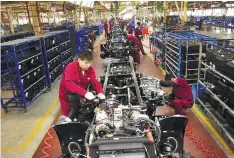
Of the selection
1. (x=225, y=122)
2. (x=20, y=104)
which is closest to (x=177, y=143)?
(x=225, y=122)

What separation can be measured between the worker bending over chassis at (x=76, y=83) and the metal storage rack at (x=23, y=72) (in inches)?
102

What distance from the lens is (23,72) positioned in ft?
22.4

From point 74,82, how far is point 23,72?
3.25m

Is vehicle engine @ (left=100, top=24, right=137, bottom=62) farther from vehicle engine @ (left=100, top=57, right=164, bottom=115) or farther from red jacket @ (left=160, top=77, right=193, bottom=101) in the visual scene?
red jacket @ (left=160, top=77, right=193, bottom=101)

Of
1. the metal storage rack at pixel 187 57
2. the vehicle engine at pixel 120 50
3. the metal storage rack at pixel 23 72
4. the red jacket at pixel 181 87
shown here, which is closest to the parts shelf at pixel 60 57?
the metal storage rack at pixel 23 72

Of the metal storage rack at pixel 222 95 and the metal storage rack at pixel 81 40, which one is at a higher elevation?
the metal storage rack at pixel 81 40

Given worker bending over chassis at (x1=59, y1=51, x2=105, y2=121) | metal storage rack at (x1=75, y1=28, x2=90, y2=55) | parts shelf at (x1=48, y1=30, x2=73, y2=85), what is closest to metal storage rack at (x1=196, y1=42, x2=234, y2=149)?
worker bending over chassis at (x1=59, y1=51, x2=105, y2=121)

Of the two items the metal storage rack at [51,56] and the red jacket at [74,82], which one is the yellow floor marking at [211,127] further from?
the metal storage rack at [51,56]

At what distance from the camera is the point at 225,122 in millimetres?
4996

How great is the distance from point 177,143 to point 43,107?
4674 mm

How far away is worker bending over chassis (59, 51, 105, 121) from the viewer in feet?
13.2

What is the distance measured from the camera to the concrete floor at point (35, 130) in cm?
463

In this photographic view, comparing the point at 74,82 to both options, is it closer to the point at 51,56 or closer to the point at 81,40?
the point at 51,56

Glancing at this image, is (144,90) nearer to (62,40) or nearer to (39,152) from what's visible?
(39,152)
